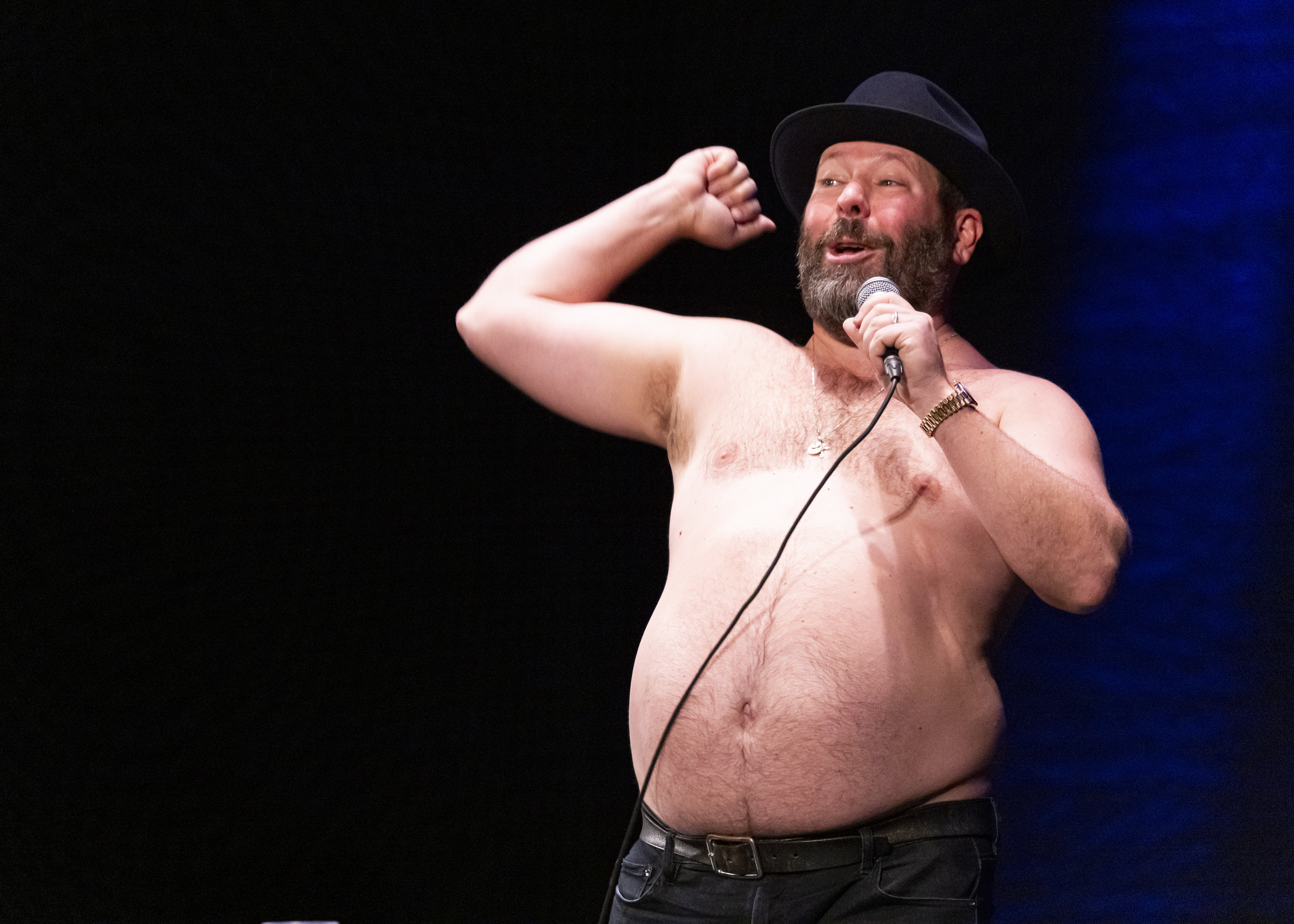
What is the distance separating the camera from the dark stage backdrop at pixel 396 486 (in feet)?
7.20

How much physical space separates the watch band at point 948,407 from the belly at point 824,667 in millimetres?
206

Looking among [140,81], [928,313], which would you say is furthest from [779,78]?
[140,81]

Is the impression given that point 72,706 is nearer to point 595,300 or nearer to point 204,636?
point 204,636

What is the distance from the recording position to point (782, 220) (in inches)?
96.7

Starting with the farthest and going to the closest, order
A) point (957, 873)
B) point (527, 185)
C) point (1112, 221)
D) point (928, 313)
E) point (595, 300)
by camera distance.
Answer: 1. point (527, 185)
2. point (1112, 221)
3. point (595, 300)
4. point (928, 313)
5. point (957, 873)

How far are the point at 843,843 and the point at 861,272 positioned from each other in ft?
2.91

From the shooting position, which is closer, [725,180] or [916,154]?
[916,154]

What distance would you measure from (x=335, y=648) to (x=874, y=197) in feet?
4.58

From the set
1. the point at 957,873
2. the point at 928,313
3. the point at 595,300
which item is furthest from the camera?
the point at 595,300

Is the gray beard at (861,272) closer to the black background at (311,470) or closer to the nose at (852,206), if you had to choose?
the nose at (852,206)

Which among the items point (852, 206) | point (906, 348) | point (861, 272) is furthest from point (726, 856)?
point (852, 206)

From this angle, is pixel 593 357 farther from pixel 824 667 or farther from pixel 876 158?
pixel 824 667

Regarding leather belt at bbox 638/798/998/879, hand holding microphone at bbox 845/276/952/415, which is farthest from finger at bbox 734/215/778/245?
leather belt at bbox 638/798/998/879

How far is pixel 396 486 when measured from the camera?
7.66ft
